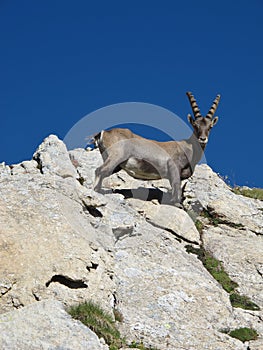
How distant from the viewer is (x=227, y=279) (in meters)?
14.0

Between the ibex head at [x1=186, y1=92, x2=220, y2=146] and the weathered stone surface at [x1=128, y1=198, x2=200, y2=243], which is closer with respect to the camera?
the weathered stone surface at [x1=128, y1=198, x2=200, y2=243]

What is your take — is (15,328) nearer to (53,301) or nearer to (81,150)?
(53,301)

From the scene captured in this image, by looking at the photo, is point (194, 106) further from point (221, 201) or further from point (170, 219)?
point (170, 219)

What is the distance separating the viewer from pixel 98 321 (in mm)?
9203

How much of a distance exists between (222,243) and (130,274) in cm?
465


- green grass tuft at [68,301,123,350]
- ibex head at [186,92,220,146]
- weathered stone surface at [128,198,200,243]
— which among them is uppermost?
ibex head at [186,92,220,146]

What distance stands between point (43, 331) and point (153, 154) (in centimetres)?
1147

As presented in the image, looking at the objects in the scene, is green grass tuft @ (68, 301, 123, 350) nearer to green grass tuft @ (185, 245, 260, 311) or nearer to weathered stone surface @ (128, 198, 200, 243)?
green grass tuft @ (185, 245, 260, 311)

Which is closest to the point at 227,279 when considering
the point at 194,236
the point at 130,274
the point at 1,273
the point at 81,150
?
the point at 194,236

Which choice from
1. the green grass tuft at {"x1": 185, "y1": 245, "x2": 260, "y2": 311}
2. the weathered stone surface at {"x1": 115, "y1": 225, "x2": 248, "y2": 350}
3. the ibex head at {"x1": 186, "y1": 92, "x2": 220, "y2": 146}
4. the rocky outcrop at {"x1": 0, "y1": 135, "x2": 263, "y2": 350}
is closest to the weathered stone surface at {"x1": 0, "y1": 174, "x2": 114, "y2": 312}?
the rocky outcrop at {"x1": 0, "y1": 135, "x2": 263, "y2": 350}

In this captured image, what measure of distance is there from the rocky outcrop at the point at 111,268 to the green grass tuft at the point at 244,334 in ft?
0.57

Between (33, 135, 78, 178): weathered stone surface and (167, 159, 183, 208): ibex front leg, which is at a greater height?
(167, 159, 183, 208): ibex front leg

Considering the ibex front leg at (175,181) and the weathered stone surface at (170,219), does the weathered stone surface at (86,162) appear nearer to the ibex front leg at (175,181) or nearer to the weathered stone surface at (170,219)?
the weathered stone surface at (170,219)

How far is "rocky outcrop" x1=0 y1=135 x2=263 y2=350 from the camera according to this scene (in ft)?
30.9
